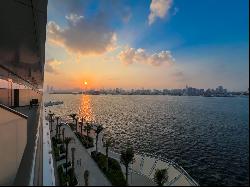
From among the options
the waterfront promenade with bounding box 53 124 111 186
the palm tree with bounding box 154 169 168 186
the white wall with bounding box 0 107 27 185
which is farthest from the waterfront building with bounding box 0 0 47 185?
the palm tree with bounding box 154 169 168 186

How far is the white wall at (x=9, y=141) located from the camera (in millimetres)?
11087

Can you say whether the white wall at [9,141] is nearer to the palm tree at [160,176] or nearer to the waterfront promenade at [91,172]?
the waterfront promenade at [91,172]

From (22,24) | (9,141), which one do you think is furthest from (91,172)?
(9,141)

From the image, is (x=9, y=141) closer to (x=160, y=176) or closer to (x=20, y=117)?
(x=20, y=117)

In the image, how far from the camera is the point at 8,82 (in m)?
25.6

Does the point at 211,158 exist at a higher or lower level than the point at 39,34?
lower

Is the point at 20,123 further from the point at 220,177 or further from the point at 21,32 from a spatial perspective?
the point at 220,177

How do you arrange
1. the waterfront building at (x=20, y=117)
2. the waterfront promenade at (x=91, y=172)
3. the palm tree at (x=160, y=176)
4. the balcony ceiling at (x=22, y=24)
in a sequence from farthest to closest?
the palm tree at (x=160, y=176) → the balcony ceiling at (x=22, y=24) → the waterfront building at (x=20, y=117) → the waterfront promenade at (x=91, y=172)

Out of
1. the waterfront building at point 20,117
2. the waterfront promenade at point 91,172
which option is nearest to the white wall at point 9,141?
the waterfront building at point 20,117

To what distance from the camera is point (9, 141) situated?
12.1m

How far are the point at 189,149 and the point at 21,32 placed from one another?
60640 millimetres

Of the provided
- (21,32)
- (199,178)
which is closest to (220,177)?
(199,178)

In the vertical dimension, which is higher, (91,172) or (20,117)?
(20,117)

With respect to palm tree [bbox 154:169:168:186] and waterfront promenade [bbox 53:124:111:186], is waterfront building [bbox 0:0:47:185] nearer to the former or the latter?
waterfront promenade [bbox 53:124:111:186]
